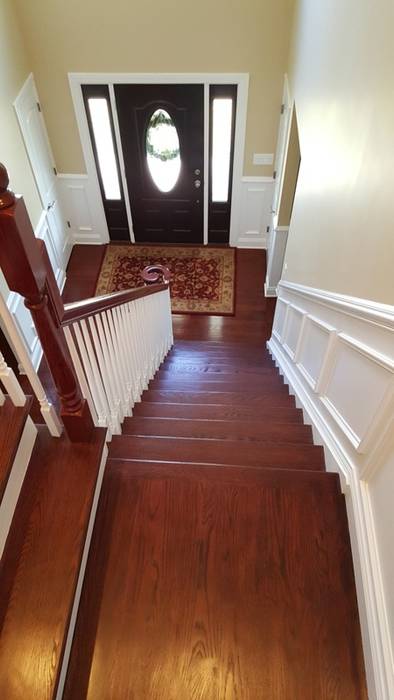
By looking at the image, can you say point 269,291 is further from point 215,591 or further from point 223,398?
point 215,591

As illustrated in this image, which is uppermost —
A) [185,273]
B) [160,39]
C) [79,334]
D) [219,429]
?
[160,39]

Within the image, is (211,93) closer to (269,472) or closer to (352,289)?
(352,289)

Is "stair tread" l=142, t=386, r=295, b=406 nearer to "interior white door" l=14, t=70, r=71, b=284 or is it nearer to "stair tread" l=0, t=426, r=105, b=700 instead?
"stair tread" l=0, t=426, r=105, b=700

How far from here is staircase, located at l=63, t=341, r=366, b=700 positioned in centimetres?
134

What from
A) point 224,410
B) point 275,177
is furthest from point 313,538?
point 275,177

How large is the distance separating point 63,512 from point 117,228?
459cm

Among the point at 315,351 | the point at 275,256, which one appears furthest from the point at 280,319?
the point at 315,351

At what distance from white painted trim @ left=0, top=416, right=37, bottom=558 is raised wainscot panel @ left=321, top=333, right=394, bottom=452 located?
3.96 ft

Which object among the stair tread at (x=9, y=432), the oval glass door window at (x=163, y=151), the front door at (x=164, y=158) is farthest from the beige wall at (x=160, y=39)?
the stair tread at (x=9, y=432)

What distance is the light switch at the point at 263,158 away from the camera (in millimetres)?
4766

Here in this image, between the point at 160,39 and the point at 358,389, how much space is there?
389 centimetres

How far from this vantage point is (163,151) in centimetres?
493

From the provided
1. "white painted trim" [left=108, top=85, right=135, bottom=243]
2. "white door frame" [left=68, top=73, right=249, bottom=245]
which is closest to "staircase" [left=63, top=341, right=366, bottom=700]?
"white door frame" [left=68, top=73, right=249, bottom=245]

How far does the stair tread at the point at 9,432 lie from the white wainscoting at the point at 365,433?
117 cm
